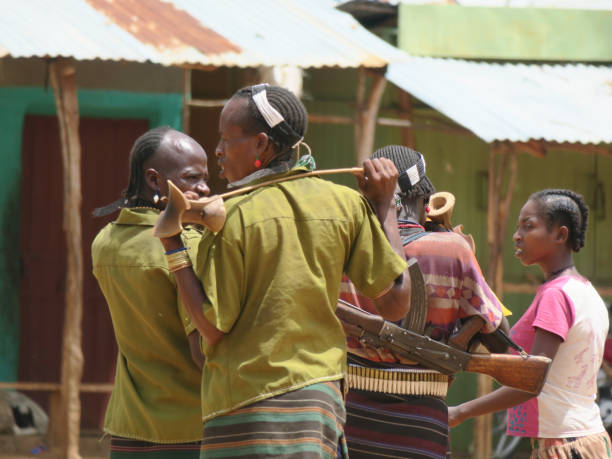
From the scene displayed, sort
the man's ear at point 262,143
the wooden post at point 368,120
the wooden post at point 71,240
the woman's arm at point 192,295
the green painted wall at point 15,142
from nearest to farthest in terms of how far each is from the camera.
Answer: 1. the woman's arm at point 192,295
2. the man's ear at point 262,143
3. the wooden post at point 71,240
4. the wooden post at point 368,120
5. the green painted wall at point 15,142

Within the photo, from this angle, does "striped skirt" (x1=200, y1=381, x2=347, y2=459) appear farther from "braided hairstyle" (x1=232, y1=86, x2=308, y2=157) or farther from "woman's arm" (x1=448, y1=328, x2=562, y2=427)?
"woman's arm" (x1=448, y1=328, x2=562, y2=427)

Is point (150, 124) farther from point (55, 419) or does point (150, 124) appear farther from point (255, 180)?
point (255, 180)

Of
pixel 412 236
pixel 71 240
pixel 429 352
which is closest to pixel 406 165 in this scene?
pixel 412 236

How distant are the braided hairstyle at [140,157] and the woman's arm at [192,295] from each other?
768 millimetres

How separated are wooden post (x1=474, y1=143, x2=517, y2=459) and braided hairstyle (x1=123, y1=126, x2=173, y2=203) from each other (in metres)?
4.52

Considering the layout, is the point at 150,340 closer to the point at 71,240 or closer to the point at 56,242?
the point at 71,240

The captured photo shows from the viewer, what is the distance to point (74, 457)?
705 cm

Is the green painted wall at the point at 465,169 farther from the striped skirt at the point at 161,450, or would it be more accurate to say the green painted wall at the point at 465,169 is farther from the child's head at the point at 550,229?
the striped skirt at the point at 161,450

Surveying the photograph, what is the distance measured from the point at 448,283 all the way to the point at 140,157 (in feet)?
3.54

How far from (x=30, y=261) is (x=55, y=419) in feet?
4.34

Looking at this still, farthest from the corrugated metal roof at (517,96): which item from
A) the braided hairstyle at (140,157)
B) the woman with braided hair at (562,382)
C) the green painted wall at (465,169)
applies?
the braided hairstyle at (140,157)

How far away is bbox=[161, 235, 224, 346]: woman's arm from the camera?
2.60 m

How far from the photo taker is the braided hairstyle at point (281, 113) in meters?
2.73

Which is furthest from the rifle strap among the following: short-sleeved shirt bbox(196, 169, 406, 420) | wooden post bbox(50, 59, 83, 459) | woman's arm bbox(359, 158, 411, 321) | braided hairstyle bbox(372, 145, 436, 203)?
wooden post bbox(50, 59, 83, 459)
